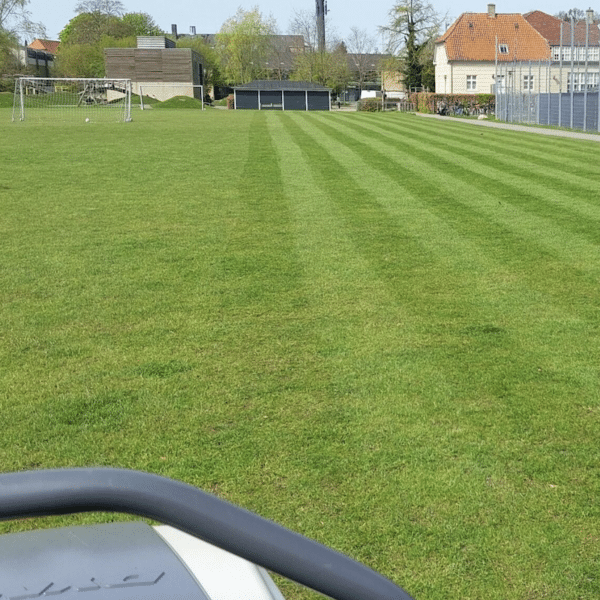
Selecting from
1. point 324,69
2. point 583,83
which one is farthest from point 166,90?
point 583,83

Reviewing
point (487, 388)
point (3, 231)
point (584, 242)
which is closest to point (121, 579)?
point (487, 388)

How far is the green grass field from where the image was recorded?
11.8 feet

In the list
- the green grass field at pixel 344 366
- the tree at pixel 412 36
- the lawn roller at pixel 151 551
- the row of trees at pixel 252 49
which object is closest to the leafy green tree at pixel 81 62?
the row of trees at pixel 252 49

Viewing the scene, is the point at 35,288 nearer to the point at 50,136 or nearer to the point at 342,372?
the point at 342,372

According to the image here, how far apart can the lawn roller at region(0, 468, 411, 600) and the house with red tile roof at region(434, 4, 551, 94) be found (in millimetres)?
76054

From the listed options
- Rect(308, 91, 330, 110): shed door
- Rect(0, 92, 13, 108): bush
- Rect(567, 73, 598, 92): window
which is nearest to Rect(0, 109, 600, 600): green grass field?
Rect(567, 73, 598, 92): window

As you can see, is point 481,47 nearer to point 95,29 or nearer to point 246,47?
point 246,47

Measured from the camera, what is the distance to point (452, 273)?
26.3 feet

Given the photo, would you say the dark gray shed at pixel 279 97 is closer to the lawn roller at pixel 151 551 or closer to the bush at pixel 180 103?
the bush at pixel 180 103

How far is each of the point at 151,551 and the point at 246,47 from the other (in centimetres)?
9990

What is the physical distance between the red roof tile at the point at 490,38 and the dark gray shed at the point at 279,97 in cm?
1240

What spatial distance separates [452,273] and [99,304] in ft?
10.9

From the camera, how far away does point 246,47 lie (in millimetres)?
96812

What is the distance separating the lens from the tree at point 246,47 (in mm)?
97000
